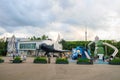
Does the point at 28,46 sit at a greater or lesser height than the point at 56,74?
greater

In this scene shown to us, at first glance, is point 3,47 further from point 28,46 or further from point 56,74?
point 56,74

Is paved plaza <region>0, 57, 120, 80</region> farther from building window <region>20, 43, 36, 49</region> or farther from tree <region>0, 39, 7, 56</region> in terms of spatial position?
tree <region>0, 39, 7, 56</region>

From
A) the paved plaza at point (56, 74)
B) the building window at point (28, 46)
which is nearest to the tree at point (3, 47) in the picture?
the building window at point (28, 46)

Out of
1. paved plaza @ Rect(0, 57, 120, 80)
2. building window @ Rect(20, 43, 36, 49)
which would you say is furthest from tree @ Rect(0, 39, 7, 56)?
paved plaza @ Rect(0, 57, 120, 80)

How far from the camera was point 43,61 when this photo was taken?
32031 millimetres

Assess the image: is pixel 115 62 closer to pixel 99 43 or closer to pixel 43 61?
pixel 43 61

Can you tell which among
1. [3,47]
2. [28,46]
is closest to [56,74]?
[28,46]

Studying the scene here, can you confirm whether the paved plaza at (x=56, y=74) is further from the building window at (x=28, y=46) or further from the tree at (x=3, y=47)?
the tree at (x=3, y=47)

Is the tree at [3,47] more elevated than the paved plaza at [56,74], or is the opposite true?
the tree at [3,47]

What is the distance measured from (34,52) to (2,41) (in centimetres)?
1640

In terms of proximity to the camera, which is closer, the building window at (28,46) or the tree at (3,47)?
the tree at (3,47)

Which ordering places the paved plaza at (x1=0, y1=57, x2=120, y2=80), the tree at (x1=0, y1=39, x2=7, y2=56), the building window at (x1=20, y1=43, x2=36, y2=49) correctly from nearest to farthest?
1. the paved plaza at (x1=0, y1=57, x2=120, y2=80)
2. the tree at (x1=0, y1=39, x2=7, y2=56)
3. the building window at (x1=20, y1=43, x2=36, y2=49)

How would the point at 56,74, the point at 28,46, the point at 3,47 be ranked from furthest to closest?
1. the point at 3,47
2. the point at 28,46
3. the point at 56,74

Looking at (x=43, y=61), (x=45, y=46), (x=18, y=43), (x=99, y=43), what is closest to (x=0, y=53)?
(x=18, y=43)
